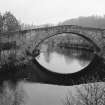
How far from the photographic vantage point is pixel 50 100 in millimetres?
14266

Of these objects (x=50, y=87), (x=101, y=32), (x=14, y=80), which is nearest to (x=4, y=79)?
(x=14, y=80)

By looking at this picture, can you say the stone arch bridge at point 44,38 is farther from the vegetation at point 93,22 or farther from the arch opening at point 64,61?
the vegetation at point 93,22

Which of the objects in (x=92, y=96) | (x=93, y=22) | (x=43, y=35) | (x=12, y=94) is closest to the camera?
(x=92, y=96)

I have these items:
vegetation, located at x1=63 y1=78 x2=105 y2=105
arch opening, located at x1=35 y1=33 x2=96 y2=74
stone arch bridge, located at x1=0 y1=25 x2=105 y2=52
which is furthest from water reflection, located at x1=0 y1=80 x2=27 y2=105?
stone arch bridge, located at x1=0 y1=25 x2=105 y2=52

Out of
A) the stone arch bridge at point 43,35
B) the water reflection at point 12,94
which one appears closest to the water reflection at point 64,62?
the stone arch bridge at point 43,35

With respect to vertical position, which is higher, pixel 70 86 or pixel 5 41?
pixel 5 41

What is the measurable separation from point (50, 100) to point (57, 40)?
60581 millimetres

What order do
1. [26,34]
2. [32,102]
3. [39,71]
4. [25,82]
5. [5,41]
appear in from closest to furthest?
1. [32,102]
2. [25,82]
3. [39,71]
4. [5,41]
5. [26,34]

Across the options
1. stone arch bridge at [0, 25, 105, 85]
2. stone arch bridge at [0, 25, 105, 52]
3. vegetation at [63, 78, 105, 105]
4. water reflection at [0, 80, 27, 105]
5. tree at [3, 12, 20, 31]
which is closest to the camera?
vegetation at [63, 78, 105, 105]

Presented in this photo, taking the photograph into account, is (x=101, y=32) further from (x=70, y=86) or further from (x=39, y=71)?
(x=70, y=86)

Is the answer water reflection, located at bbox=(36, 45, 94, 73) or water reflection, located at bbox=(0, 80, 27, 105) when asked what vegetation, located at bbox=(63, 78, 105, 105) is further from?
water reflection, located at bbox=(36, 45, 94, 73)

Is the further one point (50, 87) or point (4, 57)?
point (4, 57)

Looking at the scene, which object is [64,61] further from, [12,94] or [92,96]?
[92,96]

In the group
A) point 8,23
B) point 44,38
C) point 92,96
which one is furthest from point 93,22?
point 92,96
